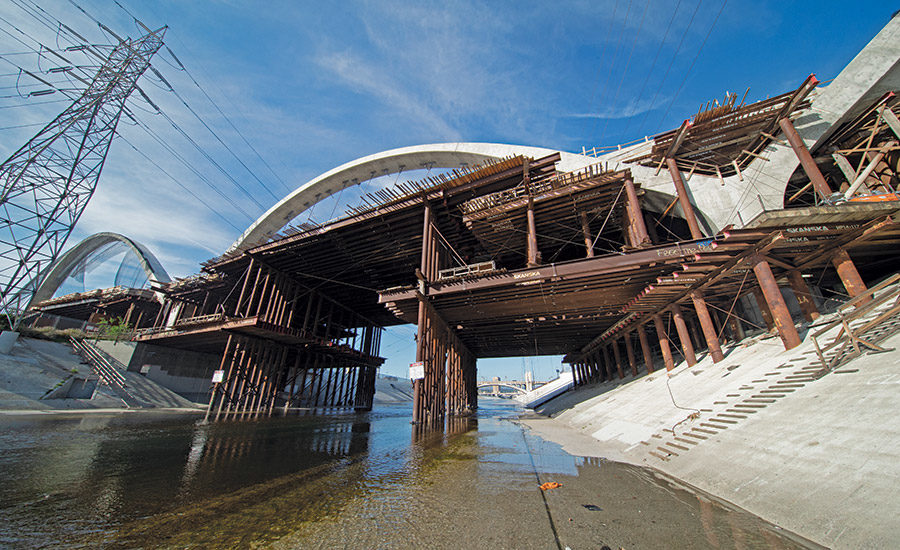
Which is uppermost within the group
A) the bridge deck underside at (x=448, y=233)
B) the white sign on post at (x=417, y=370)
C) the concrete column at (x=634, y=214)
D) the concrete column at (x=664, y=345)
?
the bridge deck underside at (x=448, y=233)

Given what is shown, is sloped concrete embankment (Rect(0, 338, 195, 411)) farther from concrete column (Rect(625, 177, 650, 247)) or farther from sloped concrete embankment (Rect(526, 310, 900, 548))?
concrete column (Rect(625, 177, 650, 247))

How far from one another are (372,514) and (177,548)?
1.72 m

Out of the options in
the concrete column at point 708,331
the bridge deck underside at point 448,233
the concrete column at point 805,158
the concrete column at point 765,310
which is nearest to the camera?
the concrete column at point 765,310

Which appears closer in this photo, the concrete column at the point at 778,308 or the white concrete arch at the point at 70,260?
the concrete column at the point at 778,308

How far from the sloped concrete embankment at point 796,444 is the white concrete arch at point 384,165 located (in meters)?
16.9

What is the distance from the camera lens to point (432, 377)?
49.7 ft

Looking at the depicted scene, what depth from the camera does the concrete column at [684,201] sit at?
15.2 metres

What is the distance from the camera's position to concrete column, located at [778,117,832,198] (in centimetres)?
1300

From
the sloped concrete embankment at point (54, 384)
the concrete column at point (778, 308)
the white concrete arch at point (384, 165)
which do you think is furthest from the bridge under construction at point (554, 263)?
the white concrete arch at point (384, 165)

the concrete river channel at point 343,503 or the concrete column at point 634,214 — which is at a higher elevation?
the concrete column at point 634,214

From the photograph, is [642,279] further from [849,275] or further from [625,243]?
[849,275]

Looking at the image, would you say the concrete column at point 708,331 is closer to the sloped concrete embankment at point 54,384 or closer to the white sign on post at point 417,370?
the white sign on post at point 417,370

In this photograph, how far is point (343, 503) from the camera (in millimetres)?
3691

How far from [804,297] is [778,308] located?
276 cm
